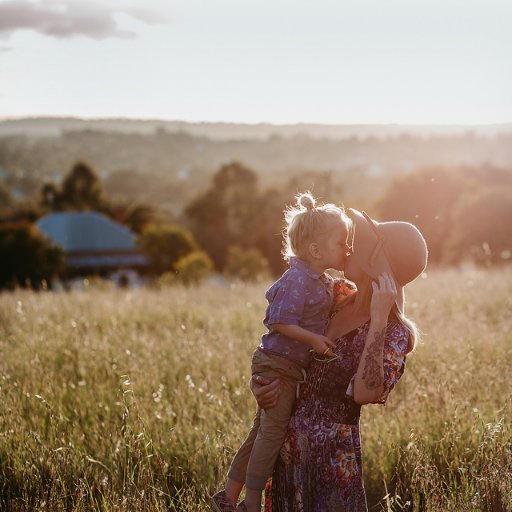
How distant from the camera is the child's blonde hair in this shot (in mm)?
3217

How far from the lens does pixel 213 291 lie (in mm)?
11453

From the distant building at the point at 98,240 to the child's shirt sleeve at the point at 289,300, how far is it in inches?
2397

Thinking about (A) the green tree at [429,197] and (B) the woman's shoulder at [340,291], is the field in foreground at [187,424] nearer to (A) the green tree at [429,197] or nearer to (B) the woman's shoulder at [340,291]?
(B) the woman's shoulder at [340,291]

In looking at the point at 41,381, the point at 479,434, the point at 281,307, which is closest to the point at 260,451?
the point at 281,307

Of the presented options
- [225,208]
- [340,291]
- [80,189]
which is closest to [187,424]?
[340,291]

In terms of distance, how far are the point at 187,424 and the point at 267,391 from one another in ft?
5.43

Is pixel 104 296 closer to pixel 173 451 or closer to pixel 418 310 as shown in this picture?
pixel 418 310

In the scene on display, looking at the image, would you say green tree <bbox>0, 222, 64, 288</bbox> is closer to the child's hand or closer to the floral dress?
the floral dress

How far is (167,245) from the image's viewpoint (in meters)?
50.7

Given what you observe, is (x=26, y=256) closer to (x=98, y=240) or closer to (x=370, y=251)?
(x=98, y=240)

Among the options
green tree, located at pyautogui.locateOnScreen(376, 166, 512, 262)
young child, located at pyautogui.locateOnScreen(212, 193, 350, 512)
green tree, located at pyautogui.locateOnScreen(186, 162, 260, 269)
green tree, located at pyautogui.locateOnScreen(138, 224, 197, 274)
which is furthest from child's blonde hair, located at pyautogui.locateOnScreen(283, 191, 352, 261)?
green tree, located at pyautogui.locateOnScreen(186, 162, 260, 269)

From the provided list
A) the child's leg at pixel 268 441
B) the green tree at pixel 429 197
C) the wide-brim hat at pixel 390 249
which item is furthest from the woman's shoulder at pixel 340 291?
the green tree at pixel 429 197

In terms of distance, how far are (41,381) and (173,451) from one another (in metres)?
1.55

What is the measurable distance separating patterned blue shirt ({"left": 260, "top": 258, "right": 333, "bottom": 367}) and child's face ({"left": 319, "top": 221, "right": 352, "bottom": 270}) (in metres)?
0.10
